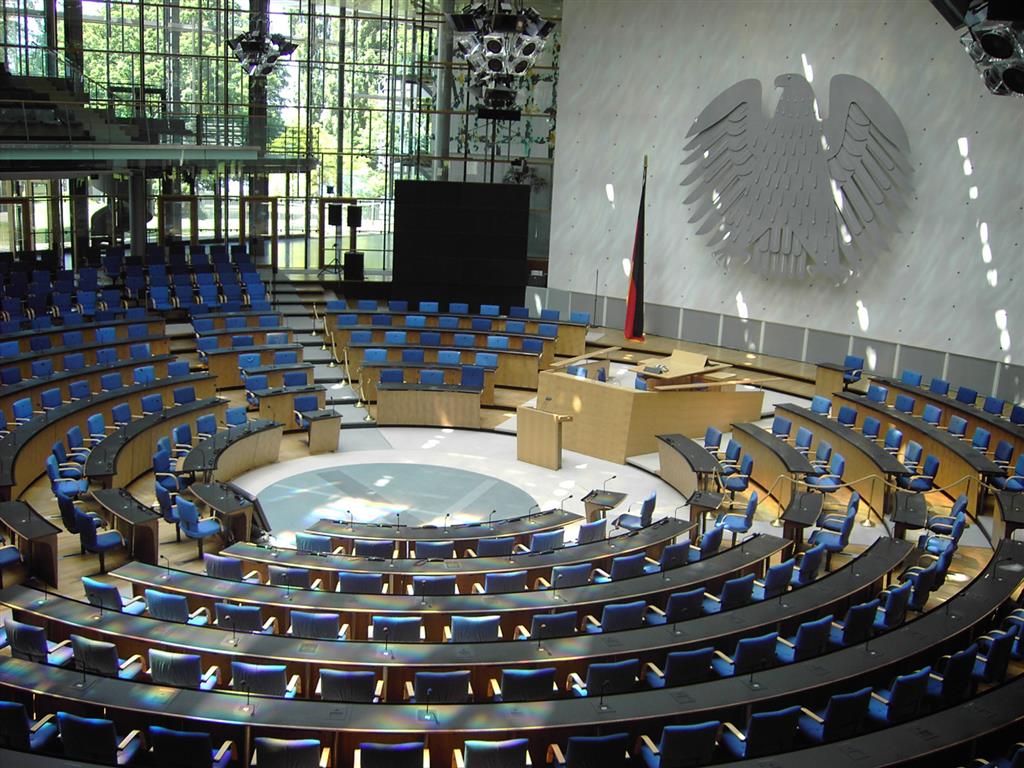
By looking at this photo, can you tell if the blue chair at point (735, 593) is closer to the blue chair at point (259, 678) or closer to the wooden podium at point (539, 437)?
the blue chair at point (259, 678)

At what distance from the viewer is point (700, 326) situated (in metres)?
24.4

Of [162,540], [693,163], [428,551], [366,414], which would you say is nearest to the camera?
[428,551]

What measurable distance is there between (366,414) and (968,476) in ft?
34.1

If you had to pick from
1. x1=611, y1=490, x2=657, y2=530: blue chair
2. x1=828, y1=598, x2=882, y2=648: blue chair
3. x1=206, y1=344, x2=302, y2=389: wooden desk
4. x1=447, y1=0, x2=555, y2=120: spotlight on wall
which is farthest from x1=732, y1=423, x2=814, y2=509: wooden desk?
x1=206, y1=344, x2=302, y2=389: wooden desk

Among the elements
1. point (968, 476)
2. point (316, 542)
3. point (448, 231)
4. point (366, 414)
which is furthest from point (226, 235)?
point (968, 476)

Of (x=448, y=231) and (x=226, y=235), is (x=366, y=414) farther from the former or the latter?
(x=226, y=235)

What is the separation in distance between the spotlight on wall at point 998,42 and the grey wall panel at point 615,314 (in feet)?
42.1

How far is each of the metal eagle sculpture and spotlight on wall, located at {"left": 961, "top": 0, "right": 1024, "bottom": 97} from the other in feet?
25.2

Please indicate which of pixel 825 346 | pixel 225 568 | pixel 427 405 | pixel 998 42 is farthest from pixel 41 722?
pixel 825 346

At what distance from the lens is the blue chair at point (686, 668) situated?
8.33 metres

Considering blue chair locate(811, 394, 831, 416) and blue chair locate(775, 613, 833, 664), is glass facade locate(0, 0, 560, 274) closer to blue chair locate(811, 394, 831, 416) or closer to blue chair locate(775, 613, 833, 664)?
blue chair locate(811, 394, 831, 416)

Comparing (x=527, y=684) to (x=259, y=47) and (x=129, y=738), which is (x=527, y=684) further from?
(x=259, y=47)

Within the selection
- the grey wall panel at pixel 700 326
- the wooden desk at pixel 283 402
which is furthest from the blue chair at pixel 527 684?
the grey wall panel at pixel 700 326

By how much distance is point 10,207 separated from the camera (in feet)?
78.9
